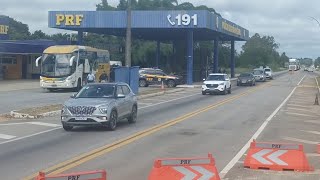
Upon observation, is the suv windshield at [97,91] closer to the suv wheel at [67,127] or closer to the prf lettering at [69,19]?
the suv wheel at [67,127]

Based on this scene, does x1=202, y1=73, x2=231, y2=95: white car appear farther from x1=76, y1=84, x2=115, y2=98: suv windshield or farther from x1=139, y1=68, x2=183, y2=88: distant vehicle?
x1=76, y1=84, x2=115, y2=98: suv windshield

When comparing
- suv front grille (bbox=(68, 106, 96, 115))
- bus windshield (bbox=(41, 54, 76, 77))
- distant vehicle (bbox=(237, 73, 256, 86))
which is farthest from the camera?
distant vehicle (bbox=(237, 73, 256, 86))

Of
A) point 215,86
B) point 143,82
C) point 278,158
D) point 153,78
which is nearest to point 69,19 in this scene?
point 143,82

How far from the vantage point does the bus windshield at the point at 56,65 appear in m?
42.6

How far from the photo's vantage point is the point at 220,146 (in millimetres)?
14688

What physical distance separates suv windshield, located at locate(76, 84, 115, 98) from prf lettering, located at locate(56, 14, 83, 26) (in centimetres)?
3671

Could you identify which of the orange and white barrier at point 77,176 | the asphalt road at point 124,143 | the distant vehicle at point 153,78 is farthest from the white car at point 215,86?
the orange and white barrier at point 77,176

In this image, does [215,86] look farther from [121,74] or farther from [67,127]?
[67,127]

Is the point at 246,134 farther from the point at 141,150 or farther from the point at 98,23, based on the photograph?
the point at 98,23

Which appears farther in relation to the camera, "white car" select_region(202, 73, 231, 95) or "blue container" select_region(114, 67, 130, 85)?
"white car" select_region(202, 73, 231, 95)

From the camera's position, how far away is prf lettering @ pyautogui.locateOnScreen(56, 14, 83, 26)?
180 feet

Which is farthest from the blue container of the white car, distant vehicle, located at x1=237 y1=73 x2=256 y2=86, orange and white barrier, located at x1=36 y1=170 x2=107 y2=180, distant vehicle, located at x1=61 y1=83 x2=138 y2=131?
orange and white barrier, located at x1=36 y1=170 x2=107 y2=180

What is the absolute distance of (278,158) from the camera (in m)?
11.3

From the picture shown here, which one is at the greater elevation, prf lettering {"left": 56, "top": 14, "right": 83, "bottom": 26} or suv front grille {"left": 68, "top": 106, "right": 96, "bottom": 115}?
prf lettering {"left": 56, "top": 14, "right": 83, "bottom": 26}
